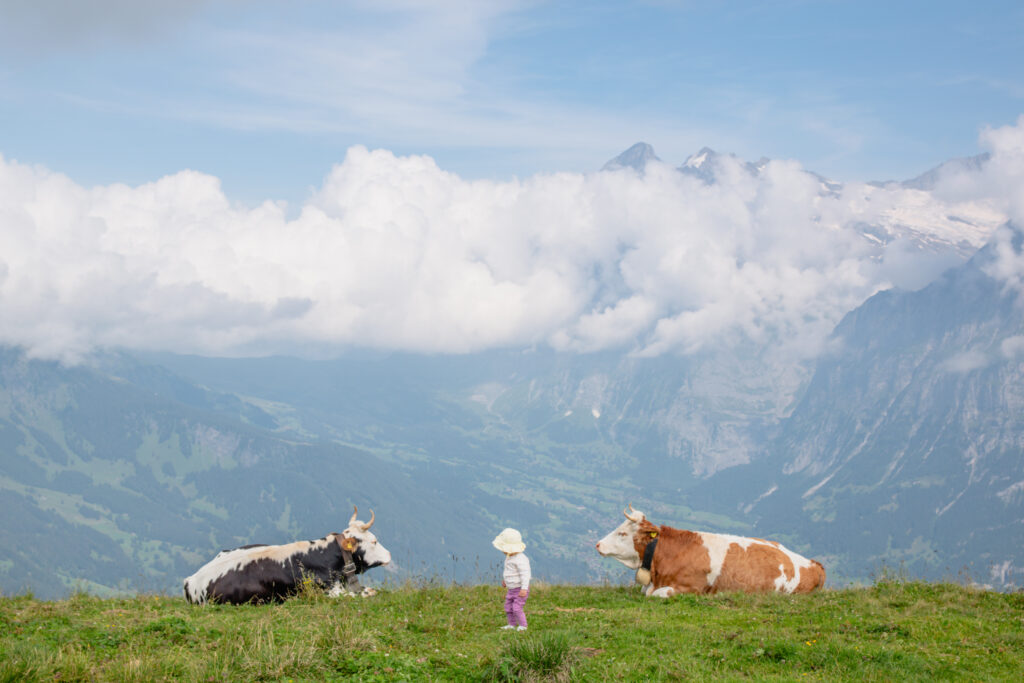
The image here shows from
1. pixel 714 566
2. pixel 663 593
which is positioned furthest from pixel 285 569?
pixel 714 566

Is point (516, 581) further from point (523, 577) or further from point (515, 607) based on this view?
point (515, 607)

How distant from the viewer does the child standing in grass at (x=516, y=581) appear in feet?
45.8

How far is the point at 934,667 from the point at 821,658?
5.31 ft

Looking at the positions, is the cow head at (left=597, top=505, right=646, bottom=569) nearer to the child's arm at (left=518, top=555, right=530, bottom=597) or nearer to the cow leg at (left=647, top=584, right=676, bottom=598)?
the cow leg at (left=647, top=584, right=676, bottom=598)

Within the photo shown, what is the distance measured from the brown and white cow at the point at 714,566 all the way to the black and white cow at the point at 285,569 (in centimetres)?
722

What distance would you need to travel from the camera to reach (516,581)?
14.0m

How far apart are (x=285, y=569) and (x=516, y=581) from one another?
913cm

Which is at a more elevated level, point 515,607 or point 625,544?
point 515,607

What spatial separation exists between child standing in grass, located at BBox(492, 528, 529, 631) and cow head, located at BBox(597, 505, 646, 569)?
27.5 ft

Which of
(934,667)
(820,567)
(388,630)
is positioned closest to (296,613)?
(388,630)

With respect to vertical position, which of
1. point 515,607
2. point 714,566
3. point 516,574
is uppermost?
point 516,574

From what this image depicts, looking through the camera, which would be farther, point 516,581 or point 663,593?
point 663,593

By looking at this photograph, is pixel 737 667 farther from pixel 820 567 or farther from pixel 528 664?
pixel 820 567

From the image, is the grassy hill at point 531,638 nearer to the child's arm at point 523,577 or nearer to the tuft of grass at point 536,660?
the tuft of grass at point 536,660
